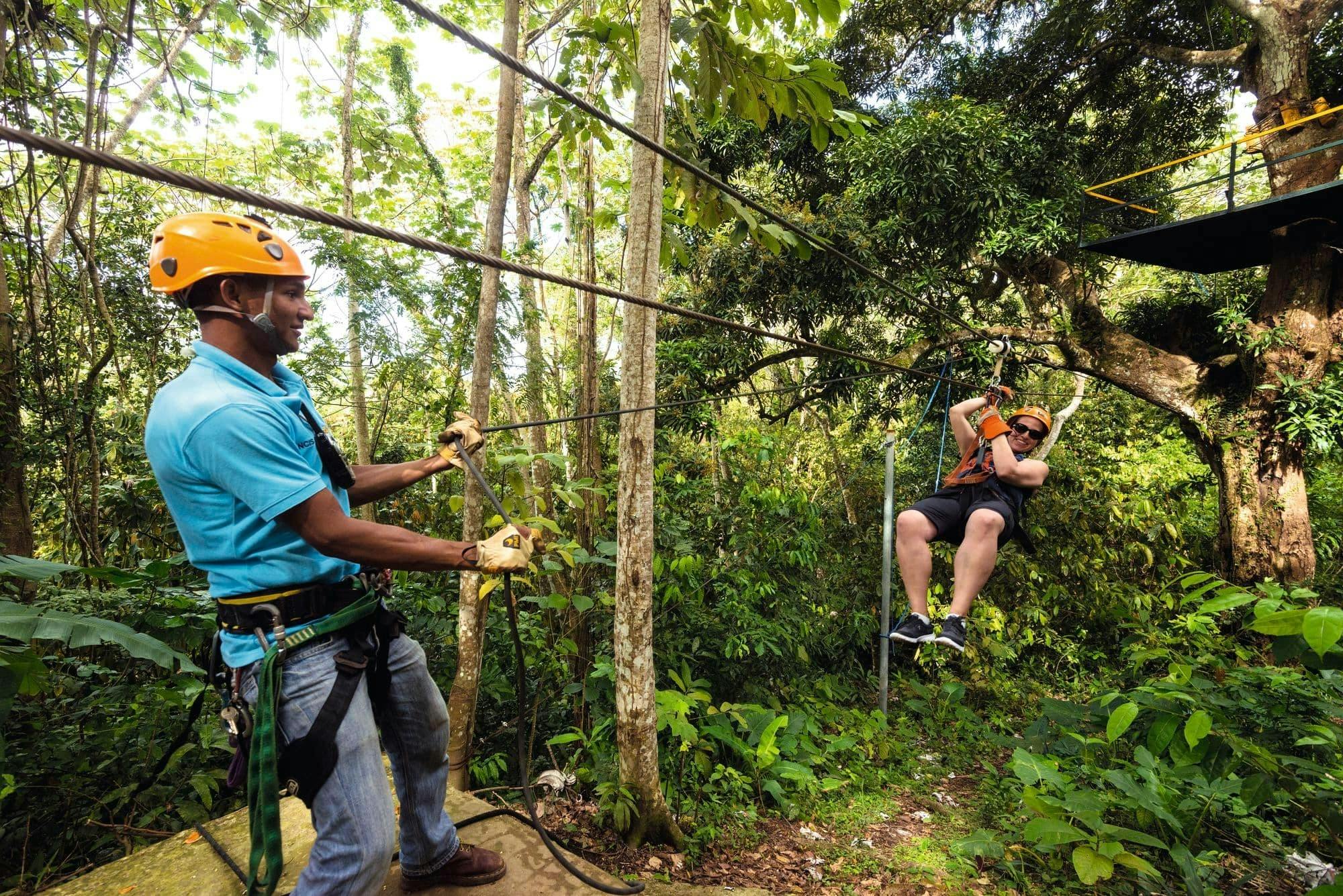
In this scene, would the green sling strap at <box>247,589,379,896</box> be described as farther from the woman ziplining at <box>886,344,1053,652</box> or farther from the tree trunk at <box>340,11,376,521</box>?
the tree trunk at <box>340,11,376,521</box>

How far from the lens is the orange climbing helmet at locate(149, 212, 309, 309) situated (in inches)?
61.6

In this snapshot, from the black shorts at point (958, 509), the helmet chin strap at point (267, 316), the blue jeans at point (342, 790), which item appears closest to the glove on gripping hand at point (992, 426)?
the black shorts at point (958, 509)

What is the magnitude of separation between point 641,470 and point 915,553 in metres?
1.86

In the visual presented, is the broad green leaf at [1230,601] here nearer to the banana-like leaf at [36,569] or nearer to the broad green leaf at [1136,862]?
the broad green leaf at [1136,862]

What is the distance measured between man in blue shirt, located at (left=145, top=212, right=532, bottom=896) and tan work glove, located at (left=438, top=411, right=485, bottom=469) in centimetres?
39

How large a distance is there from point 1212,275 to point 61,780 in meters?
12.7

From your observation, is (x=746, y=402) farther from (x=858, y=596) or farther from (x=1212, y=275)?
(x=1212, y=275)

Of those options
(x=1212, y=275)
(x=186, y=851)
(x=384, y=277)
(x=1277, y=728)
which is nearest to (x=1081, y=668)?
(x=1277, y=728)

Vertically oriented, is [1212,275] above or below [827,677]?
above

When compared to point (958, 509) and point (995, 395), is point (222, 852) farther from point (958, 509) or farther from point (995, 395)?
point (995, 395)

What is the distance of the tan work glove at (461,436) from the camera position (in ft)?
7.04

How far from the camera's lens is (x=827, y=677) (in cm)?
580

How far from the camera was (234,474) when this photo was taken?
1.44m

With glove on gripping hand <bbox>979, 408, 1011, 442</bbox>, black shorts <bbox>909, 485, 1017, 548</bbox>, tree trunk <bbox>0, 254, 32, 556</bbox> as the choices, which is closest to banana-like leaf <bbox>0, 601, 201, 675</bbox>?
tree trunk <bbox>0, 254, 32, 556</bbox>
